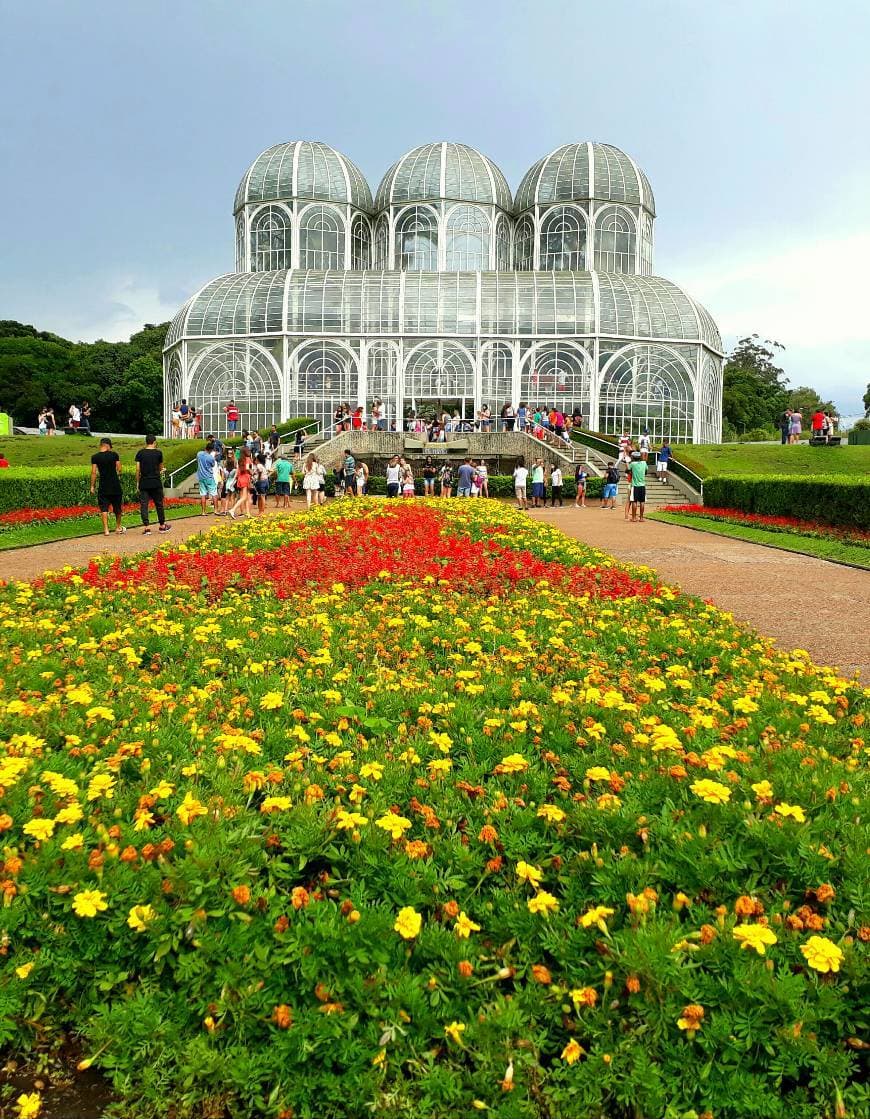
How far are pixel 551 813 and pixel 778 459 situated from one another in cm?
2898

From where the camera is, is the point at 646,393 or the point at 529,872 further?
the point at 646,393

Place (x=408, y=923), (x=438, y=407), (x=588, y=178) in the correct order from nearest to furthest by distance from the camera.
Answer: (x=408, y=923) → (x=438, y=407) → (x=588, y=178)

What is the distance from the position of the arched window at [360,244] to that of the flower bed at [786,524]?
31206mm

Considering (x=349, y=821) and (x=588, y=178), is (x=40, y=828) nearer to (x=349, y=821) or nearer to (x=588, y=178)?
(x=349, y=821)

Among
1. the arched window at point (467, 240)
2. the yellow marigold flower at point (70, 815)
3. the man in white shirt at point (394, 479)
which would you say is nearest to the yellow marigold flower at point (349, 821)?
the yellow marigold flower at point (70, 815)

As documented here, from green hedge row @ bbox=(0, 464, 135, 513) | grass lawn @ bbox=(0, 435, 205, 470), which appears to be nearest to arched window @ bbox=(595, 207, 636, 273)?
grass lawn @ bbox=(0, 435, 205, 470)

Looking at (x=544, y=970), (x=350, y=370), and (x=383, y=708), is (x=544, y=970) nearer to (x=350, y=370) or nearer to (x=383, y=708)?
(x=383, y=708)

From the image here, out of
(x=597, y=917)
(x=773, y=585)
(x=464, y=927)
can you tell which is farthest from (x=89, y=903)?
(x=773, y=585)

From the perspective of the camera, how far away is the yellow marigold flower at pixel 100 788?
276 centimetres

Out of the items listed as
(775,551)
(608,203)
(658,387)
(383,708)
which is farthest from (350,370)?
(383,708)

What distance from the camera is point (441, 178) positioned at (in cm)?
4362

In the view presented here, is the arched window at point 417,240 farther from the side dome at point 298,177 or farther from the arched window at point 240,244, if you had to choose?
the arched window at point 240,244

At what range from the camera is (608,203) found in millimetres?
43375

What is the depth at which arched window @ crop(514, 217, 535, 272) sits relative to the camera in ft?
147
